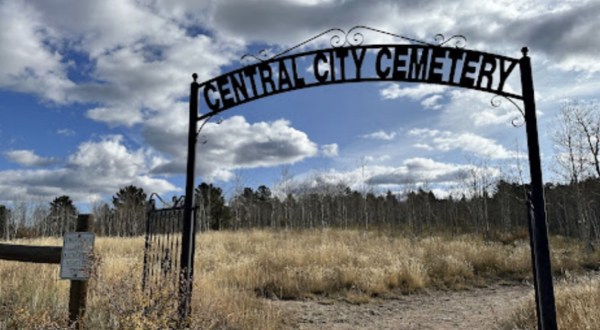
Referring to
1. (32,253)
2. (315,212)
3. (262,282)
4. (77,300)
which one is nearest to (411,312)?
(262,282)

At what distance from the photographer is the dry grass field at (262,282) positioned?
5.02 m

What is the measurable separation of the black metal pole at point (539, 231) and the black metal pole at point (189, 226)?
157 inches

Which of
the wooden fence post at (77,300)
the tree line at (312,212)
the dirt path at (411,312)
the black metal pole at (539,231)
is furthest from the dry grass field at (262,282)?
the tree line at (312,212)

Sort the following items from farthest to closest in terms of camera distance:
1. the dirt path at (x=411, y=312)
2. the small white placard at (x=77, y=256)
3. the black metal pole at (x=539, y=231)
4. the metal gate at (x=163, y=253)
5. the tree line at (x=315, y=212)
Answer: the tree line at (x=315, y=212), the dirt path at (x=411, y=312), the metal gate at (x=163, y=253), the small white placard at (x=77, y=256), the black metal pole at (x=539, y=231)

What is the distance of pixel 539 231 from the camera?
470 centimetres

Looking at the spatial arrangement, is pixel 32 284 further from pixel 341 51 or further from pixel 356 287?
pixel 356 287

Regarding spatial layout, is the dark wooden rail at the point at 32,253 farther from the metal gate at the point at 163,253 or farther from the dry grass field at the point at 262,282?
the metal gate at the point at 163,253

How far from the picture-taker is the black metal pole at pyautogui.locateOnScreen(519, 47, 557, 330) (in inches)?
180

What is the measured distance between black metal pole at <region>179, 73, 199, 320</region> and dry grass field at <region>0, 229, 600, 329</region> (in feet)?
0.72

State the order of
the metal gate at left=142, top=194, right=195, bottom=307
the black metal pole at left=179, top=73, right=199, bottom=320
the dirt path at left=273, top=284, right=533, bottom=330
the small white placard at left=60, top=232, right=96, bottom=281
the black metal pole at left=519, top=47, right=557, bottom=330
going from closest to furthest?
the black metal pole at left=519, top=47, right=557, bottom=330
the small white placard at left=60, top=232, right=96, bottom=281
the black metal pole at left=179, top=73, right=199, bottom=320
the metal gate at left=142, top=194, right=195, bottom=307
the dirt path at left=273, top=284, right=533, bottom=330

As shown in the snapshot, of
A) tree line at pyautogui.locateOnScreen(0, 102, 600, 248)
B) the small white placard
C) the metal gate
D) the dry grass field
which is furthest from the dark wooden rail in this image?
tree line at pyautogui.locateOnScreen(0, 102, 600, 248)

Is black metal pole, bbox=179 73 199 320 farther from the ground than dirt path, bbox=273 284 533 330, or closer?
farther from the ground

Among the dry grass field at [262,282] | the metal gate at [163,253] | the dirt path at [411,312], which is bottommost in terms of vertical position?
the dirt path at [411,312]

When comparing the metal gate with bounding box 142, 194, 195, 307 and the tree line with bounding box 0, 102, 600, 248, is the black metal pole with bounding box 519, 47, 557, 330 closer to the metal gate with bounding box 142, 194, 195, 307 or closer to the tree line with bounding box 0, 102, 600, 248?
the metal gate with bounding box 142, 194, 195, 307
